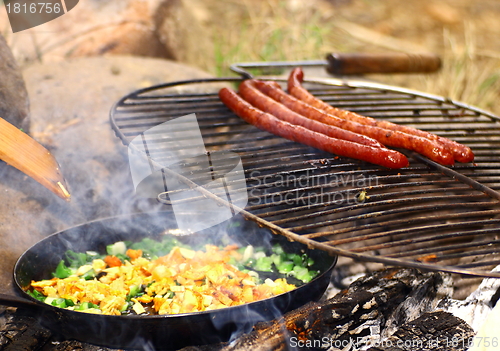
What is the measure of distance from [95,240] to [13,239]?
22.7 inches

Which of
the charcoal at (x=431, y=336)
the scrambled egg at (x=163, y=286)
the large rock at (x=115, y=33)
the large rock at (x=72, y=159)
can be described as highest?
the large rock at (x=115, y=33)

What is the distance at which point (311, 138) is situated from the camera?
302 centimetres

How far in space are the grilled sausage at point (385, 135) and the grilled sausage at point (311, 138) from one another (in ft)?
0.64

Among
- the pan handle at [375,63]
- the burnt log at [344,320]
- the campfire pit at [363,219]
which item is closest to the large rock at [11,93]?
the campfire pit at [363,219]

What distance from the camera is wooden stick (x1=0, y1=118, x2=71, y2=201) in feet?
9.09

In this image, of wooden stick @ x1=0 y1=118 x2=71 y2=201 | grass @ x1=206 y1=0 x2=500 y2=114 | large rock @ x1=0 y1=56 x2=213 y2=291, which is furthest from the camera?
grass @ x1=206 y1=0 x2=500 y2=114

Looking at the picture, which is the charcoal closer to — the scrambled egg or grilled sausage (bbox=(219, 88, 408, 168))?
the scrambled egg

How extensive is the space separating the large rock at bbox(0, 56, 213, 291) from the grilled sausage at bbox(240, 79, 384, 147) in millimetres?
1237

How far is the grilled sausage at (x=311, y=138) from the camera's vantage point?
279 cm

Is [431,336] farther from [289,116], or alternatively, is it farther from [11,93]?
[11,93]

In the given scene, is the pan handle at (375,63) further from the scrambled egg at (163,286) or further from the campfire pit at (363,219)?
the scrambled egg at (163,286)

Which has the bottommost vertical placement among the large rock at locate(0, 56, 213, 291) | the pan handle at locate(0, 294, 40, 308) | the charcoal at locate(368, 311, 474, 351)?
the charcoal at locate(368, 311, 474, 351)

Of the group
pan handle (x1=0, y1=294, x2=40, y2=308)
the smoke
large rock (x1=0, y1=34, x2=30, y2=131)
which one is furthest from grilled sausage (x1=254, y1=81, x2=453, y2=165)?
pan handle (x1=0, y1=294, x2=40, y2=308)

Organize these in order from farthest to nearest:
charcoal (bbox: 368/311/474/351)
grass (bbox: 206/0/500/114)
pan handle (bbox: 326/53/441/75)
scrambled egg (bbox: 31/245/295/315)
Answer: grass (bbox: 206/0/500/114) < pan handle (bbox: 326/53/441/75) < scrambled egg (bbox: 31/245/295/315) < charcoal (bbox: 368/311/474/351)
